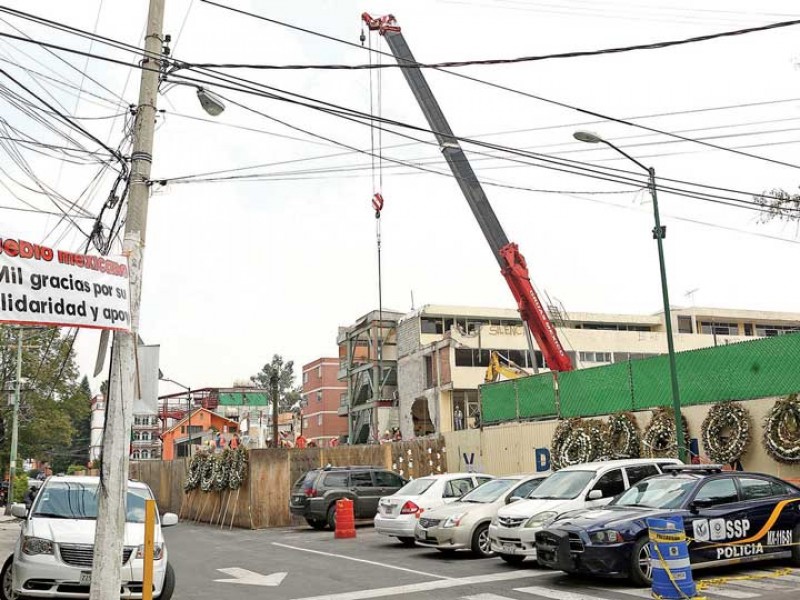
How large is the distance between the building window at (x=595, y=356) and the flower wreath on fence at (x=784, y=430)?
122 feet

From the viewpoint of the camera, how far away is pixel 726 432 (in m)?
19.2

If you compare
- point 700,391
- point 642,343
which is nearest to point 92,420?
point 642,343

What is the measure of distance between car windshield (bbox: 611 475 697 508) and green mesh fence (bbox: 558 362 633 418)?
1043cm

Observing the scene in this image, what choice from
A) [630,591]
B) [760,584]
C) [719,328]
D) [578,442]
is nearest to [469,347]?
[578,442]

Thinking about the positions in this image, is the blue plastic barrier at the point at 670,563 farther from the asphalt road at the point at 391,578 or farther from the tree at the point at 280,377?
the tree at the point at 280,377

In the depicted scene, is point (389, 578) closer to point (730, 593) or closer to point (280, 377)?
point (730, 593)

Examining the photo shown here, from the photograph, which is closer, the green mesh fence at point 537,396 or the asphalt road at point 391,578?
the asphalt road at point 391,578

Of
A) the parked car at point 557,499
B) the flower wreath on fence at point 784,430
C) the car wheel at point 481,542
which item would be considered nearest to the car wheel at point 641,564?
the parked car at point 557,499

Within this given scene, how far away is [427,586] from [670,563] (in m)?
3.74

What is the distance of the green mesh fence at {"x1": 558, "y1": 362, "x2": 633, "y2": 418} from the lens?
23.0 m

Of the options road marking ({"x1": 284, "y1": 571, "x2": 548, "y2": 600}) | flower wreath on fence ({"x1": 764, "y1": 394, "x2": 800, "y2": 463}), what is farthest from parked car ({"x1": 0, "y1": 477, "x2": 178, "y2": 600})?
flower wreath on fence ({"x1": 764, "y1": 394, "x2": 800, "y2": 463})

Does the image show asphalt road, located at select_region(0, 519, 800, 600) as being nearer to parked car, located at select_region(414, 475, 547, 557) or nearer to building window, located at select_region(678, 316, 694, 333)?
parked car, located at select_region(414, 475, 547, 557)

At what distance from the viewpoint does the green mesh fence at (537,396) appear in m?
25.9

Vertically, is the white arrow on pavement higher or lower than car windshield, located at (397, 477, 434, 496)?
lower
